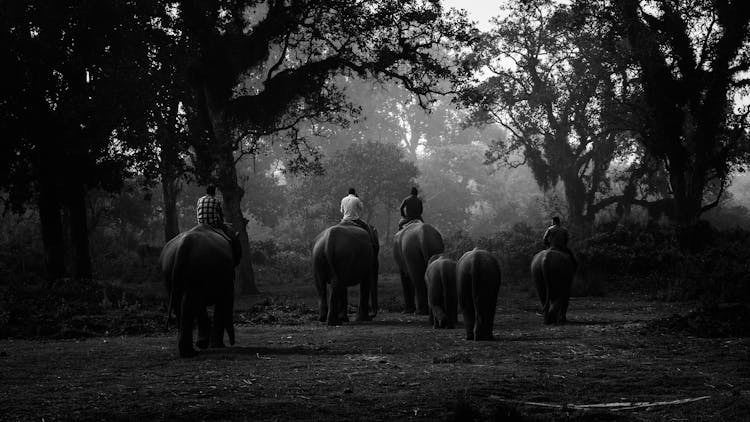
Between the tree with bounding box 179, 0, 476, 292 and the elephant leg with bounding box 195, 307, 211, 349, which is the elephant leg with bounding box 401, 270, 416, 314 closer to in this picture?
the elephant leg with bounding box 195, 307, 211, 349

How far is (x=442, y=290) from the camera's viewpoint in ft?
52.1

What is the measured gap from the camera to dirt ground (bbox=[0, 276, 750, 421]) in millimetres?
7680

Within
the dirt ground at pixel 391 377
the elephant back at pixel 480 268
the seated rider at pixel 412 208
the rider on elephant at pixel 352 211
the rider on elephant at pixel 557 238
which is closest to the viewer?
A: the dirt ground at pixel 391 377

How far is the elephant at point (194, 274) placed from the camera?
38.0ft

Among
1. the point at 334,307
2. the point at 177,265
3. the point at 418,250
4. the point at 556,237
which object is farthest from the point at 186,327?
the point at 556,237

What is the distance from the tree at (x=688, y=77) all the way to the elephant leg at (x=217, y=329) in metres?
24.1

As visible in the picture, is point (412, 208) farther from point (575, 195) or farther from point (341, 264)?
point (575, 195)

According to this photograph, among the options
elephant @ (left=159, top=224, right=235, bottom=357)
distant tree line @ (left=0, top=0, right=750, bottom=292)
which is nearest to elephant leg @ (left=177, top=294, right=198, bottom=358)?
elephant @ (left=159, top=224, right=235, bottom=357)

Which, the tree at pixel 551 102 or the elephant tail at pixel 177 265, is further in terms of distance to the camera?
the tree at pixel 551 102

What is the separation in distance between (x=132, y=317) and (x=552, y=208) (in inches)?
1783

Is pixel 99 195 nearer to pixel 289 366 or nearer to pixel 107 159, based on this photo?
pixel 107 159

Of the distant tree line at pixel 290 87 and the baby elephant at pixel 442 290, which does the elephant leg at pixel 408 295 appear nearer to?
the baby elephant at pixel 442 290

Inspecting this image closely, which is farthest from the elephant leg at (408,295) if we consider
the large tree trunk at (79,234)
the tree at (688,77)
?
the tree at (688,77)

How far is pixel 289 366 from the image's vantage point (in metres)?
10.7
